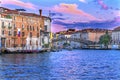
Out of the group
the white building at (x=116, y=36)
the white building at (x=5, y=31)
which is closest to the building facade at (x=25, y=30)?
the white building at (x=5, y=31)

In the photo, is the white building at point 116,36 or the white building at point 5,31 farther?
the white building at point 116,36

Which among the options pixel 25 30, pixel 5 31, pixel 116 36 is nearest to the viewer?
pixel 5 31

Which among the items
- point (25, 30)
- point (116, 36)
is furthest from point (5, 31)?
point (116, 36)

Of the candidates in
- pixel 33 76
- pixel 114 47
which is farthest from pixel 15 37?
pixel 114 47

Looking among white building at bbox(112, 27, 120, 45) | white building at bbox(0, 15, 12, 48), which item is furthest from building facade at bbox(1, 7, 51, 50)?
white building at bbox(112, 27, 120, 45)

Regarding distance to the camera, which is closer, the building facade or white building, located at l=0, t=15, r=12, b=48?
white building, located at l=0, t=15, r=12, b=48

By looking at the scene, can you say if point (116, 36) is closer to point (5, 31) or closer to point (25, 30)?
point (25, 30)

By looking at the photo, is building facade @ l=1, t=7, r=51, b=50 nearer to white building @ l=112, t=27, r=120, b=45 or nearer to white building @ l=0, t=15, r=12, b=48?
white building @ l=0, t=15, r=12, b=48

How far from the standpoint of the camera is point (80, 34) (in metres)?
170

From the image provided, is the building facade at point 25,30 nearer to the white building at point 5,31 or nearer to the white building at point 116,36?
the white building at point 5,31

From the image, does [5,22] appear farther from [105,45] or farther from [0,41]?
[105,45]

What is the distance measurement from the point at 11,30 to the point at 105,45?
245 feet

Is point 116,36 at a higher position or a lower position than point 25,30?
lower

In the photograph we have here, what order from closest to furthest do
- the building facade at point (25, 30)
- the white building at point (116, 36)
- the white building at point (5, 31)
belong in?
the white building at point (5, 31) < the building facade at point (25, 30) < the white building at point (116, 36)
